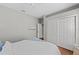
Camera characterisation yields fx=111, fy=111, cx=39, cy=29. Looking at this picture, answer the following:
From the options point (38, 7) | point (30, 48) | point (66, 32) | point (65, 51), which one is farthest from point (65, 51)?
point (38, 7)

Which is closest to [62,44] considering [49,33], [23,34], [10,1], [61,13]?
[49,33]

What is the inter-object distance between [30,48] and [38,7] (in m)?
A: 0.48

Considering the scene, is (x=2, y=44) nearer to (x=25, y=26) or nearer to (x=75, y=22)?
(x=25, y=26)

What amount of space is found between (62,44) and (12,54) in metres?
0.56

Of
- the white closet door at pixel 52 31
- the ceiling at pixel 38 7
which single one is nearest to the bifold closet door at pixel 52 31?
the white closet door at pixel 52 31

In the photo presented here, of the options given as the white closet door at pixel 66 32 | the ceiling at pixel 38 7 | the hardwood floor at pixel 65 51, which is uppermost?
the ceiling at pixel 38 7

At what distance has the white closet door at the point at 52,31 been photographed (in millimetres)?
1286

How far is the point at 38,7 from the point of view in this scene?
126 centimetres

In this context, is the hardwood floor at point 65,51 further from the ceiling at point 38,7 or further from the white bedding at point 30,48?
the ceiling at point 38,7

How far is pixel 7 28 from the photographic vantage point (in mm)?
1257

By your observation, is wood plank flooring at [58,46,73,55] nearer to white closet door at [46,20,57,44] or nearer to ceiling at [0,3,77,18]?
white closet door at [46,20,57,44]

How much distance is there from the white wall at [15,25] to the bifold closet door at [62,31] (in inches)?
7.5

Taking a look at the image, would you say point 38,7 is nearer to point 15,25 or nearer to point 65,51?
point 15,25
